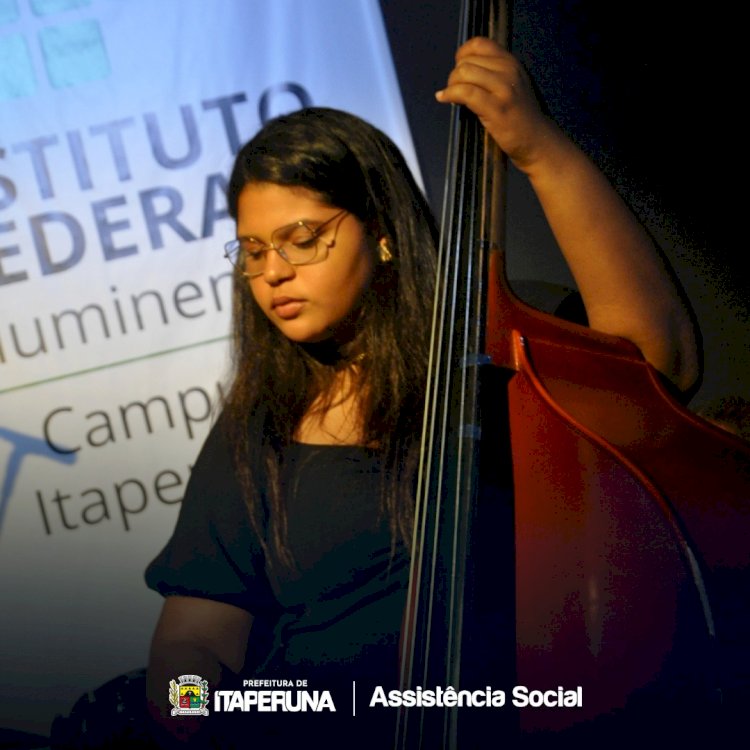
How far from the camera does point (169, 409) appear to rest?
4.00 feet

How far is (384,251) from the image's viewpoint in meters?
0.89

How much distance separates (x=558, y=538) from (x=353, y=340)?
38 centimetres

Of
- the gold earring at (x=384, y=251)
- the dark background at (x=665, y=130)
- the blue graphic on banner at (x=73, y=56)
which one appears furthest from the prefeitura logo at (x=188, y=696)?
the blue graphic on banner at (x=73, y=56)

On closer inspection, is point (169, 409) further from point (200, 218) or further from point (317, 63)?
point (317, 63)

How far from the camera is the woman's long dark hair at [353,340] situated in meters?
0.83

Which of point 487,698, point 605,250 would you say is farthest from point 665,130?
point 487,698

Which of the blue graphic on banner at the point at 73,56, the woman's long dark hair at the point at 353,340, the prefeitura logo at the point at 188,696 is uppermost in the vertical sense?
the blue graphic on banner at the point at 73,56

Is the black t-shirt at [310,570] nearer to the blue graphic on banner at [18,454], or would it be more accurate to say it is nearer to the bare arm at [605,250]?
the bare arm at [605,250]

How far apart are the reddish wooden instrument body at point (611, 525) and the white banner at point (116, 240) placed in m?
0.65

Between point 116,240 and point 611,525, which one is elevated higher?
point 116,240

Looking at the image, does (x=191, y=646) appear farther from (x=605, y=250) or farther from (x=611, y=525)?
(x=605, y=250)

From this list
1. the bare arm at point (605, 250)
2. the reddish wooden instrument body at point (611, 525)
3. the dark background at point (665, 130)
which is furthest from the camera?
the dark background at point (665, 130)

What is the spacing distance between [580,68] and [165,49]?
1.93 feet

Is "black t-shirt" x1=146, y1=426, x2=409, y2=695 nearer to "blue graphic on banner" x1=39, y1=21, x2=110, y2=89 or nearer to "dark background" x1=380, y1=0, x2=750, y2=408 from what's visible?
"dark background" x1=380, y1=0, x2=750, y2=408
